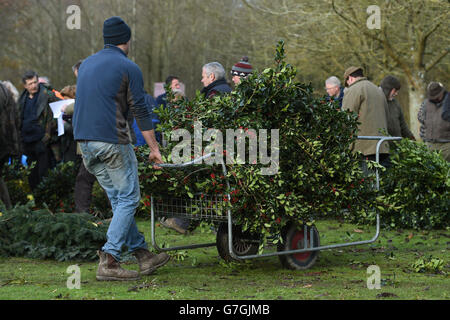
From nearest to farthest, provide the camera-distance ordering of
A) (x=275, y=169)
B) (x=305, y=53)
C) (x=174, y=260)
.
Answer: (x=275, y=169) < (x=174, y=260) < (x=305, y=53)

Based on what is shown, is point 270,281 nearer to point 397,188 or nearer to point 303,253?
point 303,253

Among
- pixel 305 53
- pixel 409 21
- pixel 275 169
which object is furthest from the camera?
pixel 305 53

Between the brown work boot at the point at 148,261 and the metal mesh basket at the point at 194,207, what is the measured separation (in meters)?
0.44

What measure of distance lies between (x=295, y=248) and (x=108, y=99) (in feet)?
7.58

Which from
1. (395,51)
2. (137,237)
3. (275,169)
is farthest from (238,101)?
(395,51)

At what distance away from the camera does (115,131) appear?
6.00 meters

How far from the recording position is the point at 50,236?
7609mm

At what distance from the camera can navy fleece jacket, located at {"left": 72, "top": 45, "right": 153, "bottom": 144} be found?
597 cm

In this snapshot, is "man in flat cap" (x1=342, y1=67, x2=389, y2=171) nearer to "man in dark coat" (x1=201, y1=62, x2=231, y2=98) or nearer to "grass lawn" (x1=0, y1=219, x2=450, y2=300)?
"grass lawn" (x1=0, y1=219, x2=450, y2=300)

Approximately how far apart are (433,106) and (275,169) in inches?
275

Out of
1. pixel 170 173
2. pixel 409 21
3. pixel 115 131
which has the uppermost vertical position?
pixel 409 21

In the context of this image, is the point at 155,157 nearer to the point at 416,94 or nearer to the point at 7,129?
the point at 7,129

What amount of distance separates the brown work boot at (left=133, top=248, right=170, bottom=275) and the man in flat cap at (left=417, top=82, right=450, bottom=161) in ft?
23.0

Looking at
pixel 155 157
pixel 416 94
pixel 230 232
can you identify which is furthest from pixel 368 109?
pixel 416 94
